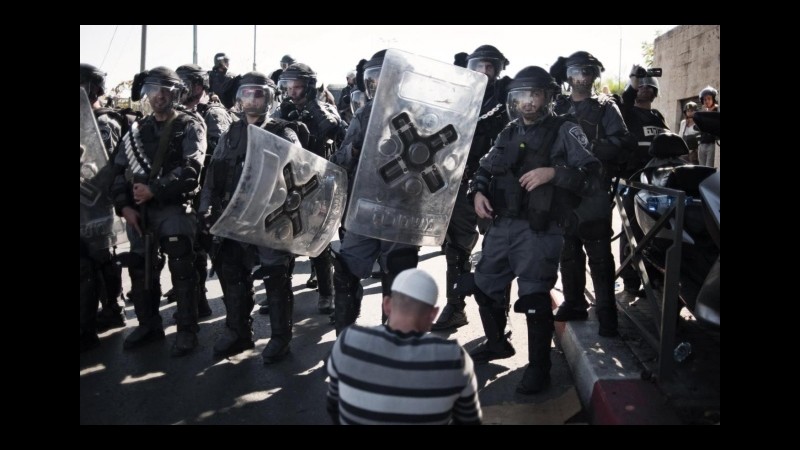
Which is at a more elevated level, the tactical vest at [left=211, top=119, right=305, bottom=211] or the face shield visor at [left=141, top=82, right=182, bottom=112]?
the face shield visor at [left=141, top=82, right=182, bottom=112]

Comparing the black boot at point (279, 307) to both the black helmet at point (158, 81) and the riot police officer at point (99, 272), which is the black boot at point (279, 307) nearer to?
the riot police officer at point (99, 272)

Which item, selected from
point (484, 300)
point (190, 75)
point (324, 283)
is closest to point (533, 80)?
point (484, 300)

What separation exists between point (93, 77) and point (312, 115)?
171 centimetres

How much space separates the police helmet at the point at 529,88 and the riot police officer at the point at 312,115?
214 cm

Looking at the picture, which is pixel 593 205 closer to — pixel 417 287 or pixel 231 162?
pixel 231 162

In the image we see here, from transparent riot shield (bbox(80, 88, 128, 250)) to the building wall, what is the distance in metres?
10.5

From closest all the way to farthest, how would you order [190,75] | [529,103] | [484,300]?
[529,103] < [484,300] < [190,75]

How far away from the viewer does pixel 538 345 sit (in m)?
3.91

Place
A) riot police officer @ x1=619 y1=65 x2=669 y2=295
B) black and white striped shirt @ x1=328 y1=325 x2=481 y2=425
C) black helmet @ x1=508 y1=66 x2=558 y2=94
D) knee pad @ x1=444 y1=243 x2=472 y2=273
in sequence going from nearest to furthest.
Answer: black and white striped shirt @ x1=328 y1=325 x2=481 y2=425
black helmet @ x1=508 y1=66 x2=558 y2=94
knee pad @ x1=444 y1=243 x2=472 y2=273
riot police officer @ x1=619 y1=65 x2=669 y2=295

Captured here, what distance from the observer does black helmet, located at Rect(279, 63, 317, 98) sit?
570cm

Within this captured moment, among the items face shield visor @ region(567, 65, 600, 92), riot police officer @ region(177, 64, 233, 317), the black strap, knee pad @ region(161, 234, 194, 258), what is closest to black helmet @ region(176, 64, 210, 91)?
riot police officer @ region(177, 64, 233, 317)

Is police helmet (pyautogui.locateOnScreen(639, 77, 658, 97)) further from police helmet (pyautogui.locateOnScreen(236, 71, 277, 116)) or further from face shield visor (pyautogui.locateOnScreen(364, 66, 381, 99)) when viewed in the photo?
police helmet (pyautogui.locateOnScreen(236, 71, 277, 116))
